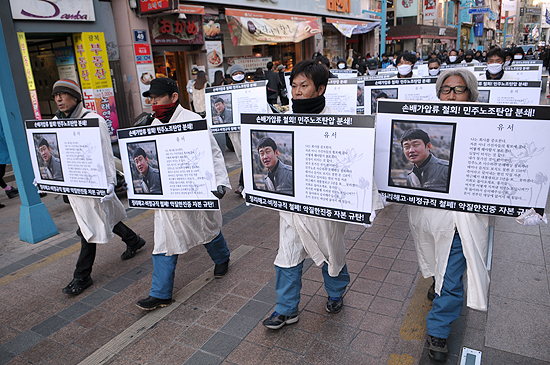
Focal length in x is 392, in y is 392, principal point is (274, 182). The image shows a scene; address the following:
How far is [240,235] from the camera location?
486 cm

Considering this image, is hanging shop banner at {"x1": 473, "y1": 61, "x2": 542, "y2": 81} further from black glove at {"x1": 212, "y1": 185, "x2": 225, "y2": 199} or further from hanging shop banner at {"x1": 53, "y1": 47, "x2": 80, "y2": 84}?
hanging shop banner at {"x1": 53, "y1": 47, "x2": 80, "y2": 84}

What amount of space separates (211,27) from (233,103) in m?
8.28

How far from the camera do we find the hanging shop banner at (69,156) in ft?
11.6

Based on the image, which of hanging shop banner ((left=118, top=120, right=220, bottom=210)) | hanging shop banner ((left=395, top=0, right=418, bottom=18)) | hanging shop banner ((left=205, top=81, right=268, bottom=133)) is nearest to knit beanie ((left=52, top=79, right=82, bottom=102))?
hanging shop banner ((left=118, top=120, right=220, bottom=210))

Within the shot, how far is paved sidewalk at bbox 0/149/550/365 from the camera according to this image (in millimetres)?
2746

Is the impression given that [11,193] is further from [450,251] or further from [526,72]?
[526,72]

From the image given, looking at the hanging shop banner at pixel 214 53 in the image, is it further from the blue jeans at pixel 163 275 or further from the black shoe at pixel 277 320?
the black shoe at pixel 277 320

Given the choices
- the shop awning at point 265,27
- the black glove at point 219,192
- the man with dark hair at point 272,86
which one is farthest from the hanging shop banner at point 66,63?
the black glove at point 219,192

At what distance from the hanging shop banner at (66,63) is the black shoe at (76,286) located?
693 centimetres

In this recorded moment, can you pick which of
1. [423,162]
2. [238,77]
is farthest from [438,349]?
[238,77]

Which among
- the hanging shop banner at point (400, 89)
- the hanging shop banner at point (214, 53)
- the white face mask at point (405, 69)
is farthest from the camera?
the hanging shop banner at point (214, 53)

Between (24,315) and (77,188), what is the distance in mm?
1205

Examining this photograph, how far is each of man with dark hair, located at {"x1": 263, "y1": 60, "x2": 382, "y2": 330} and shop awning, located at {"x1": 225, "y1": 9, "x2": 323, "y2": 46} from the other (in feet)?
38.2

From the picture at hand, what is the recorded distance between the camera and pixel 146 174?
3.30 m
